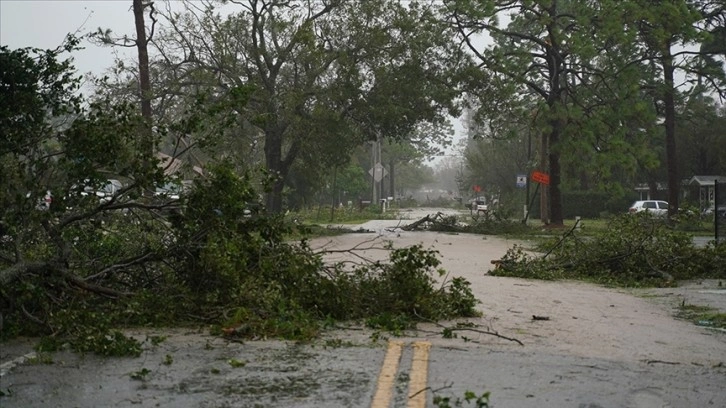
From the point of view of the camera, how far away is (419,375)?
687 centimetres

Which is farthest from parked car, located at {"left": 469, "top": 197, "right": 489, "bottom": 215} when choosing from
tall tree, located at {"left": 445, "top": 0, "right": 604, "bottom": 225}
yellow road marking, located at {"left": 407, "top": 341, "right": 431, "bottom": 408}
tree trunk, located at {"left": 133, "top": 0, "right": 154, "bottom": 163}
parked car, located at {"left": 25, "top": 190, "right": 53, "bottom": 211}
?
yellow road marking, located at {"left": 407, "top": 341, "right": 431, "bottom": 408}

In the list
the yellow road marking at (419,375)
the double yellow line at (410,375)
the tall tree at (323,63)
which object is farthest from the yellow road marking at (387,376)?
the tall tree at (323,63)

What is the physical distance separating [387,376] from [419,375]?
0.74 ft

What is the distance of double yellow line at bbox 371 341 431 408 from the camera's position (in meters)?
6.10

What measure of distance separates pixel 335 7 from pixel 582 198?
35.5m

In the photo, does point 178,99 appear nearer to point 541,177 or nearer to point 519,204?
point 541,177

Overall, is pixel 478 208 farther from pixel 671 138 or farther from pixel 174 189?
pixel 174 189

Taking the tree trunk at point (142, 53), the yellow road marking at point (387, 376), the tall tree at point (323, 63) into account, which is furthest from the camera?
the tall tree at point (323, 63)

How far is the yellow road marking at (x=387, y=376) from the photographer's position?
609cm

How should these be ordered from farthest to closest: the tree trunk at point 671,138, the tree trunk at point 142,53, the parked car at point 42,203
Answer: the tree trunk at point 671,138
the tree trunk at point 142,53
the parked car at point 42,203

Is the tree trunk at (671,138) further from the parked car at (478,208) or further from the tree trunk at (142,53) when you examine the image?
the tree trunk at (142,53)

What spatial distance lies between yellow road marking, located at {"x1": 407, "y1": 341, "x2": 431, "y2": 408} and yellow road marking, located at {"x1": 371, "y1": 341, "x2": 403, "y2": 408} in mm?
127

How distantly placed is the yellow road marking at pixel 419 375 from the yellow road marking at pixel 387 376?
0.42 ft

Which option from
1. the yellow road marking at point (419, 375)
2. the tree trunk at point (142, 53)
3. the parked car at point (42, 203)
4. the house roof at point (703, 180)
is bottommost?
the yellow road marking at point (419, 375)
